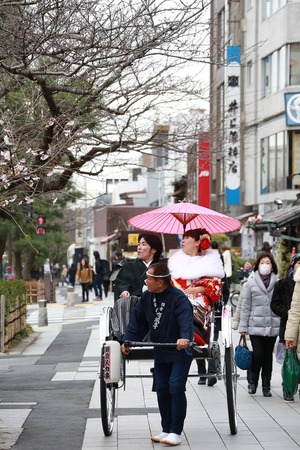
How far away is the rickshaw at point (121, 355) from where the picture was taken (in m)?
9.76

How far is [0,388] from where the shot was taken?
14.7 meters

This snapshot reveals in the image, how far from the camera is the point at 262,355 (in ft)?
43.3

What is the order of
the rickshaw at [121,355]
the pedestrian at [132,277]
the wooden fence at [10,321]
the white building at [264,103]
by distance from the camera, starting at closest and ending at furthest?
the rickshaw at [121,355], the pedestrian at [132,277], the wooden fence at [10,321], the white building at [264,103]

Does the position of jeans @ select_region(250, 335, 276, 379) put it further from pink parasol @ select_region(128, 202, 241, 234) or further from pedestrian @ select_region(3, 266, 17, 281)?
pedestrian @ select_region(3, 266, 17, 281)

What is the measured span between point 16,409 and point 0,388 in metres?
2.45

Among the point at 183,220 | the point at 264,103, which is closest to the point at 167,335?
the point at 183,220

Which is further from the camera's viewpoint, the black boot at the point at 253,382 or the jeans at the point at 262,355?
the black boot at the point at 253,382

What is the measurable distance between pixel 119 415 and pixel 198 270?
1.80 m

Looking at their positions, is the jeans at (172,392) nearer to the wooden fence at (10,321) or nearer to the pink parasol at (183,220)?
the pink parasol at (183,220)

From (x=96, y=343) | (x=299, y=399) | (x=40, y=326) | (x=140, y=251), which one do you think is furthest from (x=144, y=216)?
(x=40, y=326)

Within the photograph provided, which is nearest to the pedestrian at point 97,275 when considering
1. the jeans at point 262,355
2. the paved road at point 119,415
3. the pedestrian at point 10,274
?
the pedestrian at point 10,274

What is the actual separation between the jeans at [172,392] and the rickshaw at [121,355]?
24cm

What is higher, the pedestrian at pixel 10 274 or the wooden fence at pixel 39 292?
the pedestrian at pixel 10 274

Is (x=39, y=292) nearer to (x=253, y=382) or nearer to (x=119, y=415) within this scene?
(x=253, y=382)
